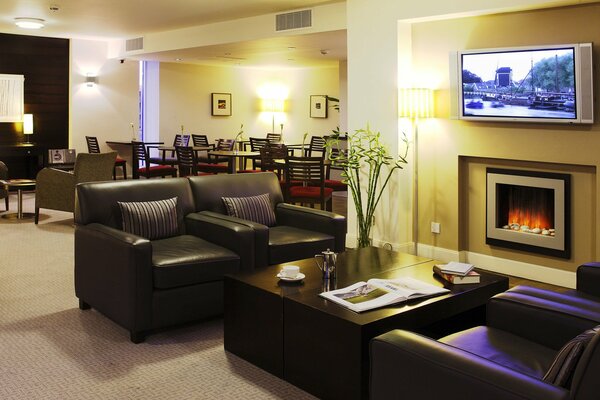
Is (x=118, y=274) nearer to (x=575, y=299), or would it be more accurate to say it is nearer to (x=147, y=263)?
(x=147, y=263)

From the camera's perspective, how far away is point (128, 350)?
371 centimetres

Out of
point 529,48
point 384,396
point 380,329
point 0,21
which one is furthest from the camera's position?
point 0,21

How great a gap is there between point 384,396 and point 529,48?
368cm

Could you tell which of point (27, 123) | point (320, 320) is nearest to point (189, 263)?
point (320, 320)

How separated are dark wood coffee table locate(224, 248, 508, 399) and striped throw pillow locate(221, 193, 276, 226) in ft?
3.90

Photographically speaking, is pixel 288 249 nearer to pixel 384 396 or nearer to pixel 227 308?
pixel 227 308

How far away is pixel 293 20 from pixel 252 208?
360 centimetres

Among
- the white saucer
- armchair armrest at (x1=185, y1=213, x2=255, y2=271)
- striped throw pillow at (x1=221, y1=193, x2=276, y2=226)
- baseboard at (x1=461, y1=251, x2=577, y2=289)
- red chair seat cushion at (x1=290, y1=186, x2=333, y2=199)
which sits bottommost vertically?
baseboard at (x1=461, y1=251, x2=577, y2=289)

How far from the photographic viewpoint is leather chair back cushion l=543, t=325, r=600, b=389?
6.27 ft

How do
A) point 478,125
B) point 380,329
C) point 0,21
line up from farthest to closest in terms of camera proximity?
1. point 0,21
2. point 478,125
3. point 380,329

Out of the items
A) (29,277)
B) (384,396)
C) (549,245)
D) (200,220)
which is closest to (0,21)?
(29,277)

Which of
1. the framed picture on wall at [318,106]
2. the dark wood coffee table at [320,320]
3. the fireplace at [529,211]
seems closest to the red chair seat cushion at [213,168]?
the framed picture on wall at [318,106]

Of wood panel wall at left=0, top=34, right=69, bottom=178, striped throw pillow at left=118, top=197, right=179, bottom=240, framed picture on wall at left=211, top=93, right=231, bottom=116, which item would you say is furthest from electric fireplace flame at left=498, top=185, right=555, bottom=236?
framed picture on wall at left=211, top=93, right=231, bottom=116

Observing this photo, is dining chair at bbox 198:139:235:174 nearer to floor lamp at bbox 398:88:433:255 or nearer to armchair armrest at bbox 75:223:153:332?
floor lamp at bbox 398:88:433:255
